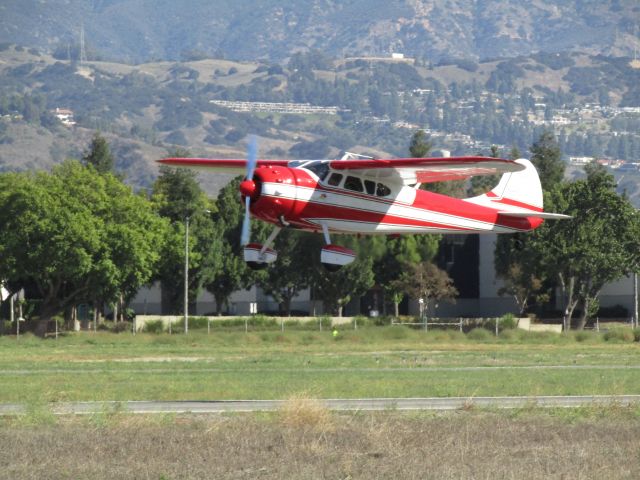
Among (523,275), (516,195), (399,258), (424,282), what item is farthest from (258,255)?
(399,258)

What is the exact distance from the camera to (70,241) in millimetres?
77000

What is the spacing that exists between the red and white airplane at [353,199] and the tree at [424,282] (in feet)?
181

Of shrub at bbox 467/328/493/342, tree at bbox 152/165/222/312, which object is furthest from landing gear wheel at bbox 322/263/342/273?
tree at bbox 152/165/222/312

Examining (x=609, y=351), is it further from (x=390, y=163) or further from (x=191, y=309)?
(x=191, y=309)

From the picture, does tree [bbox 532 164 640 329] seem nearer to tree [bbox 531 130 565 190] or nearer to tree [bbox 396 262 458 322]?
tree [bbox 396 262 458 322]

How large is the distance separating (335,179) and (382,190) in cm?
161

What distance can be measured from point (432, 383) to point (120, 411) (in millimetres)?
12260

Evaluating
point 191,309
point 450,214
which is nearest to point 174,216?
point 191,309

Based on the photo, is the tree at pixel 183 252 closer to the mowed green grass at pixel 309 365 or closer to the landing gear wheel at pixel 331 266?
the mowed green grass at pixel 309 365

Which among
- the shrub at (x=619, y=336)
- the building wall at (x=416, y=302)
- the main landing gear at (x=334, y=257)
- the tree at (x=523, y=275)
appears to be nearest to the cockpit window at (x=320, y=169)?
the main landing gear at (x=334, y=257)

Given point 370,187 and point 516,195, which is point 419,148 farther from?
point 370,187

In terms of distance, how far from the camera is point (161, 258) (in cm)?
8719

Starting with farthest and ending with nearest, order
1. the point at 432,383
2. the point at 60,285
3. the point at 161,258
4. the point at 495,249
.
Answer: the point at 495,249 < the point at 161,258 < the point at 60,285 < the point at 432,383

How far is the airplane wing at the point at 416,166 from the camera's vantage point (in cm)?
3734
